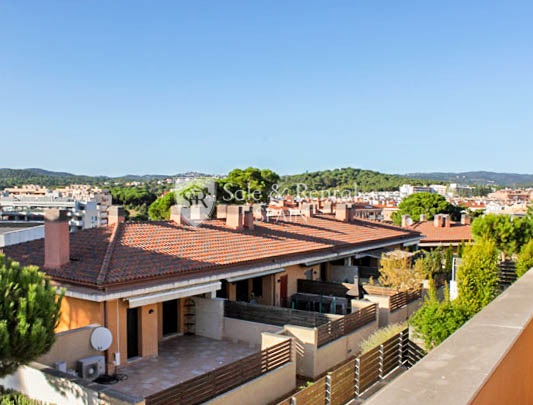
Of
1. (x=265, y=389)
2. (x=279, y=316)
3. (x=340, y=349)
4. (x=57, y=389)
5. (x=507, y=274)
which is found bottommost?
(x=340, y=349)

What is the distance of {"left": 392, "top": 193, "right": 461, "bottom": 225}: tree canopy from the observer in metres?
64.3

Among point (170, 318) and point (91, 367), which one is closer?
point (91, 367)

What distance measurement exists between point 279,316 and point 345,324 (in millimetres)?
2099

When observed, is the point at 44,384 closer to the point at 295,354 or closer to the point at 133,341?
the point at 133,341

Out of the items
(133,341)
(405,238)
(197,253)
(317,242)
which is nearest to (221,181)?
(405,238)

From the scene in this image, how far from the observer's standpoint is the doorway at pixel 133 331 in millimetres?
14273

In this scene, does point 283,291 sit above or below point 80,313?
below

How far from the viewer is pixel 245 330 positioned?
15.6 metres

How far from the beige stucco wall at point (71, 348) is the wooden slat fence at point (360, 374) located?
20.2 feet

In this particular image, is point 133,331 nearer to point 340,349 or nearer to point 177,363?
point 177,363

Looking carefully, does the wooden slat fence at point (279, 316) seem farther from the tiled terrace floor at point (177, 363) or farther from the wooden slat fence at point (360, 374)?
the wooden slat fence at point (360, 374)

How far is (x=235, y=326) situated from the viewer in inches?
626

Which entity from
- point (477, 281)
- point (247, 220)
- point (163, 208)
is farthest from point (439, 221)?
point (477, 281)

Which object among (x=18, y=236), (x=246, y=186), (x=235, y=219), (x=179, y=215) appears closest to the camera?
(x=179, y=215)
